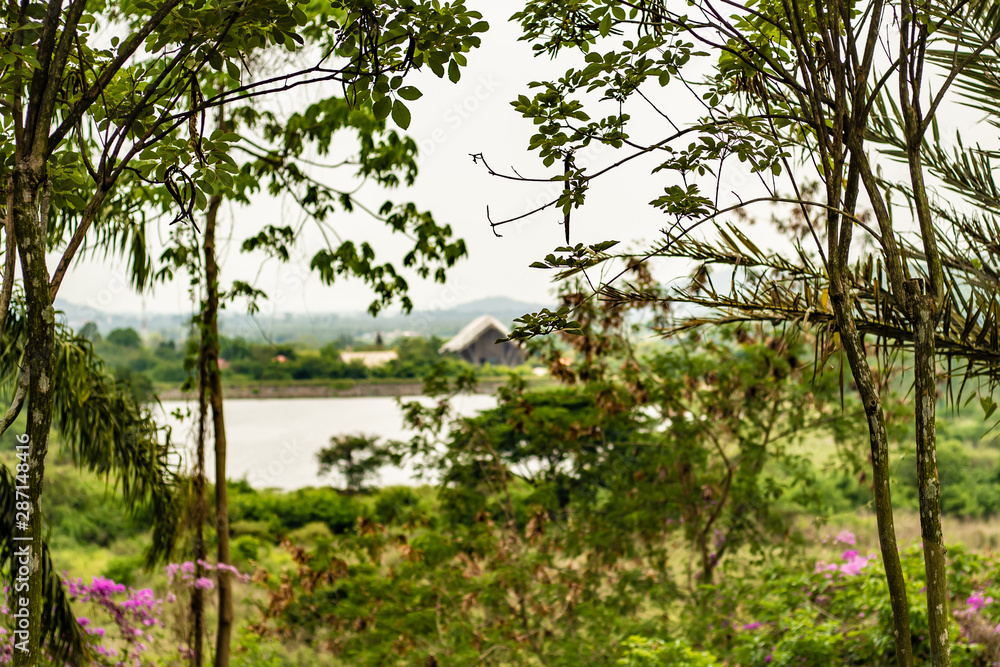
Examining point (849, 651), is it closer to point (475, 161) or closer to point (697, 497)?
point (697, 497)

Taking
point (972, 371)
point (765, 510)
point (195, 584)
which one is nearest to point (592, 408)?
point (765, 510)

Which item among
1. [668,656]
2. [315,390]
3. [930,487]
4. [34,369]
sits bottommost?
[668,656]

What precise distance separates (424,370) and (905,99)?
6.21 meters

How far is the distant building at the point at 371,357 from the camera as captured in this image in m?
7.81

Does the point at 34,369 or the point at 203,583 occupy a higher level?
the point at 34,369

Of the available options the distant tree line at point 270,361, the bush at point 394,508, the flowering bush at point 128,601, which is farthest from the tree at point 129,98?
the distant tree line at point 270,361

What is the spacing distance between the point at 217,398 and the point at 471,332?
167 inches

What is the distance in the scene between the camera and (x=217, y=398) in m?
3.55

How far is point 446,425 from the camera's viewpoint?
480 cm

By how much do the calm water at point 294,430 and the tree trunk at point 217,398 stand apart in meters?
3.53

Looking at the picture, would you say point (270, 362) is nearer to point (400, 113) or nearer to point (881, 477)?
point (400, 113)
